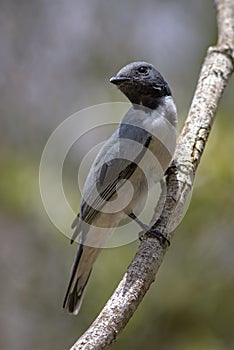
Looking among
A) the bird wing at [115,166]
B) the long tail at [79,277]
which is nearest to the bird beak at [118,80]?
the bird wing at [115,166]


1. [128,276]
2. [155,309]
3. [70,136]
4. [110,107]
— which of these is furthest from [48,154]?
[128,276]

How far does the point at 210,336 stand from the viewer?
13.7 ft

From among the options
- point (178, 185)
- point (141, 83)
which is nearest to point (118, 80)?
point (141, 83)

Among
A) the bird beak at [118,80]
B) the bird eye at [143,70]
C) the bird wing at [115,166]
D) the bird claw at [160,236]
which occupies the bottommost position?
the bird claw at [160,236]

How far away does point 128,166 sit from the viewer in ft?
10.2

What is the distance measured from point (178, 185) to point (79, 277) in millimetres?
702

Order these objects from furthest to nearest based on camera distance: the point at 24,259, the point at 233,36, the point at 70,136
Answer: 1. the point at 24,259
2. the point at 70,136
3. the point at 233,36

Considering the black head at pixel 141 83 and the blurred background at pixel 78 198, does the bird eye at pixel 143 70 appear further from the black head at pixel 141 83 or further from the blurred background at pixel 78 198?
the blurred background at pixel 78 198

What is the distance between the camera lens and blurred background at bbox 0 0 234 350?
4.23 meters

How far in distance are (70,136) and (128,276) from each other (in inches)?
102

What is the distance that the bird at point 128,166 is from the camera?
3086 mm

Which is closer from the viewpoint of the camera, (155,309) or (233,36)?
(233,36)

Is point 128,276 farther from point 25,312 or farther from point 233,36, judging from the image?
point 25,312

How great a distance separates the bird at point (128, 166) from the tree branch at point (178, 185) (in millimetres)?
84
